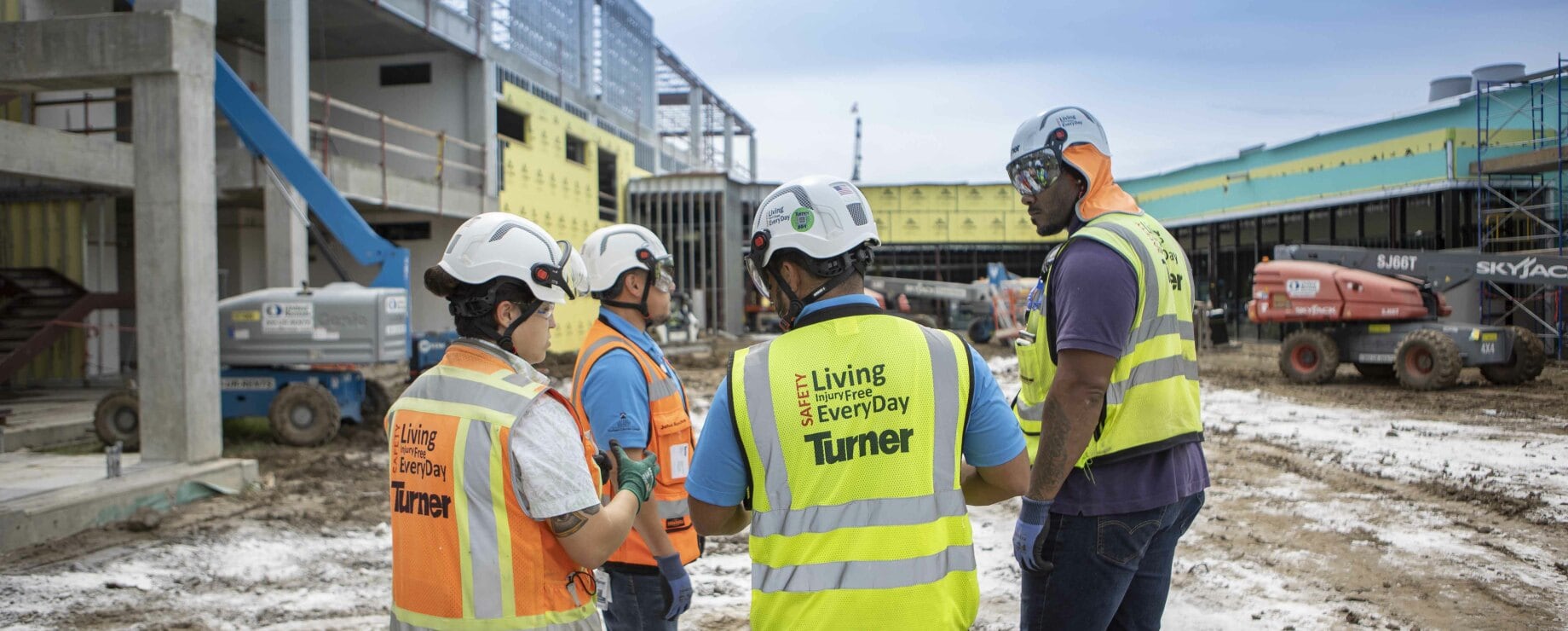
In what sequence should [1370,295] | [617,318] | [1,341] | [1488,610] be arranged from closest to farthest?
[617,318], [1488,610], [1,341], [1370,295]

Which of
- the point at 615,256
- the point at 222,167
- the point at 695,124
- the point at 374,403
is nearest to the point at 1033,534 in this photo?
the point at 615,256

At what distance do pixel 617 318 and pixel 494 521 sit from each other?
4.34ft

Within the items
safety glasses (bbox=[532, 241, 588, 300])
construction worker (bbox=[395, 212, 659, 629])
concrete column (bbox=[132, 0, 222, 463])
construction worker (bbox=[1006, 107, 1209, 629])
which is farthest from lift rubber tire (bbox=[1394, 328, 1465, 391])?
concrete column (bbox=[132, 0, 222, 463])

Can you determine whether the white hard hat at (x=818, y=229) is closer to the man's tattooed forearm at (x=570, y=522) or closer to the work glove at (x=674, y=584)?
the man's tattooed forearm at (x=570, y=522)

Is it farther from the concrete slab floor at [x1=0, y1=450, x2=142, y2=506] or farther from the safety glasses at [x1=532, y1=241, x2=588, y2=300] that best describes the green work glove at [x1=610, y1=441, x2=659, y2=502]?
the concrete slab floor at [x1=0, y1=450, x2=142, y2=506]

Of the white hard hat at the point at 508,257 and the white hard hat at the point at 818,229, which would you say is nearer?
the white hard hat at the point at 818,229

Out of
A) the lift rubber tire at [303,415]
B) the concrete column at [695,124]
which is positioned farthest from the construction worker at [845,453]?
the concrete column at [695,124]

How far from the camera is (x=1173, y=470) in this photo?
288 cm

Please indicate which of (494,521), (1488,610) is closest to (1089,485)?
(494,521)

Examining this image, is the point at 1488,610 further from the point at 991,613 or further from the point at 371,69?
the point at 371,69

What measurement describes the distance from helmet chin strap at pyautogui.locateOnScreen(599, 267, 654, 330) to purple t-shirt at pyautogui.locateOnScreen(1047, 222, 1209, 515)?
1.51m

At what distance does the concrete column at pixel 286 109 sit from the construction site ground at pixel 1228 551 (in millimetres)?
3924

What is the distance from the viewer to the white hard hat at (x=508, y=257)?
8.22 feet

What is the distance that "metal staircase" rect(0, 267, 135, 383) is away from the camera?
12.1m
